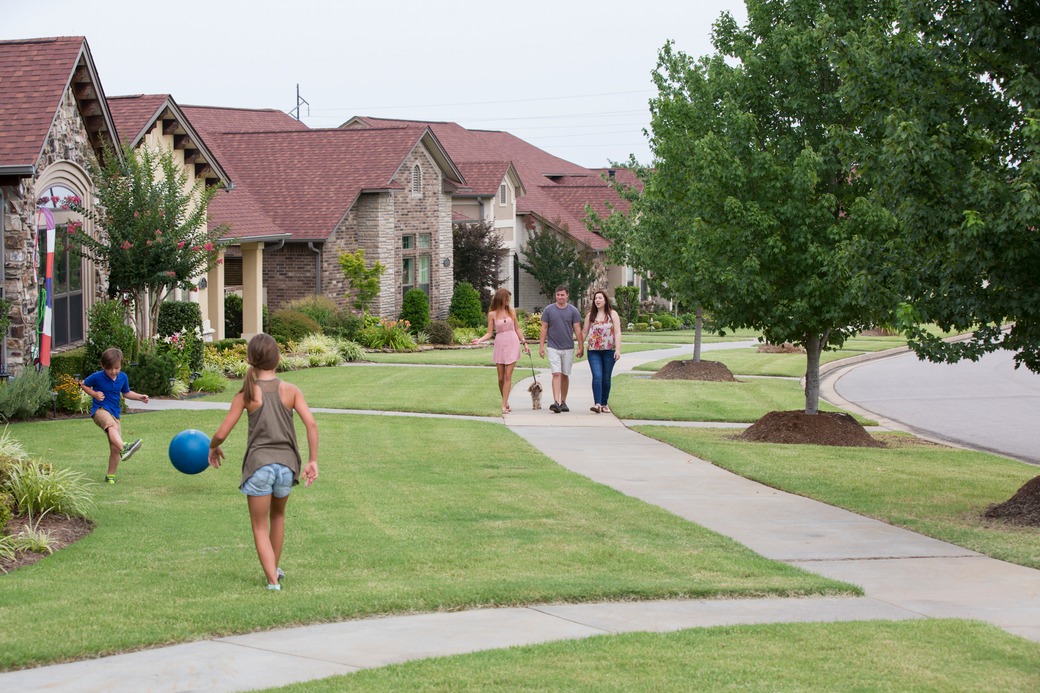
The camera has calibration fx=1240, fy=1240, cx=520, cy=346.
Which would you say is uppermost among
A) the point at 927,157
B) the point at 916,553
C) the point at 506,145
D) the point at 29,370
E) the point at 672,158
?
the point at 506,145

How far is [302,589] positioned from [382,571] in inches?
27.5

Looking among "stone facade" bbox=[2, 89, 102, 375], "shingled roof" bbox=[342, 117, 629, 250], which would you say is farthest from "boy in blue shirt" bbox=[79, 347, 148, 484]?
"shingled roof" bbox=[342, 117, 629, 250]

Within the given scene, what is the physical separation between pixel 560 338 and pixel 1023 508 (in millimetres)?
8603

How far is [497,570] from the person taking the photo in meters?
8.36

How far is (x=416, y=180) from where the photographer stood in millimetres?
38062

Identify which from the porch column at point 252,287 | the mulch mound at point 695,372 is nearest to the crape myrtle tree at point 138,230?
the porch column at point 252,287

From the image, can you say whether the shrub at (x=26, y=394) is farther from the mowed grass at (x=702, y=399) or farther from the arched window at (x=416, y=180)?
the arched window at (x=416, y=180)

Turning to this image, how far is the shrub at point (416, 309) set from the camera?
36969mm

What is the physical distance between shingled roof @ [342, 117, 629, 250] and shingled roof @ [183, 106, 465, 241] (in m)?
8.48

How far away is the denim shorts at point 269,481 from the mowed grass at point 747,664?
2092 millimetres

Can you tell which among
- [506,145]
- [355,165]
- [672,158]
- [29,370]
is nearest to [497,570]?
[29,370]

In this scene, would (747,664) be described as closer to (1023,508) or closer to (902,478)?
(1023,508)

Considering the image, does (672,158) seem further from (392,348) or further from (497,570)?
(392,348)

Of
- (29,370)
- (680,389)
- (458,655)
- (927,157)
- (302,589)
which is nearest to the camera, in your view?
(458,655)
